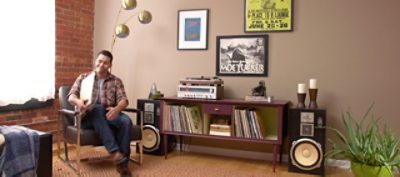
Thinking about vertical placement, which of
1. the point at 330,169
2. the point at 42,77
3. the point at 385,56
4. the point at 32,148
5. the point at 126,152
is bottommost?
the point at 330,169

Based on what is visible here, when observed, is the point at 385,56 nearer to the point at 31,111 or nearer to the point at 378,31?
the point at 378,31

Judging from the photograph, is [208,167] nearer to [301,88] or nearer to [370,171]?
[301,88]

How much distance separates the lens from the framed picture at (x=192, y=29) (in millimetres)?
3719

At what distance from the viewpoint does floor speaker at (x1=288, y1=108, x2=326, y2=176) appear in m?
2.98

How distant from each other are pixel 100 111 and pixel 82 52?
5.04 feet

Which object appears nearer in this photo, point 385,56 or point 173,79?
point 385,56

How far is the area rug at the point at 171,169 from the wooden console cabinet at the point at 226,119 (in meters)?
0.22

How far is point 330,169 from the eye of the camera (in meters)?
3.22

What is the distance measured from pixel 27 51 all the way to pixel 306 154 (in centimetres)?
289

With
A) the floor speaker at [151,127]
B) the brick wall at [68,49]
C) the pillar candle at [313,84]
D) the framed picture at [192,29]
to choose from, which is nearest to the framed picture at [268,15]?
the framed picture at [192,29]

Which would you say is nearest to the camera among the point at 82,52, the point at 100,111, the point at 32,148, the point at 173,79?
the point at 32,148

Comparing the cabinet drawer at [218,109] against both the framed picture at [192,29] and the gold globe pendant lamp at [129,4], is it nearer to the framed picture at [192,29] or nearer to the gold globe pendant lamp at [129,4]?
the framed picture at [192,29]

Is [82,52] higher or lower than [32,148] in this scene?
higher

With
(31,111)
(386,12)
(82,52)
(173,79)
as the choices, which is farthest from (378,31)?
(31,111)
